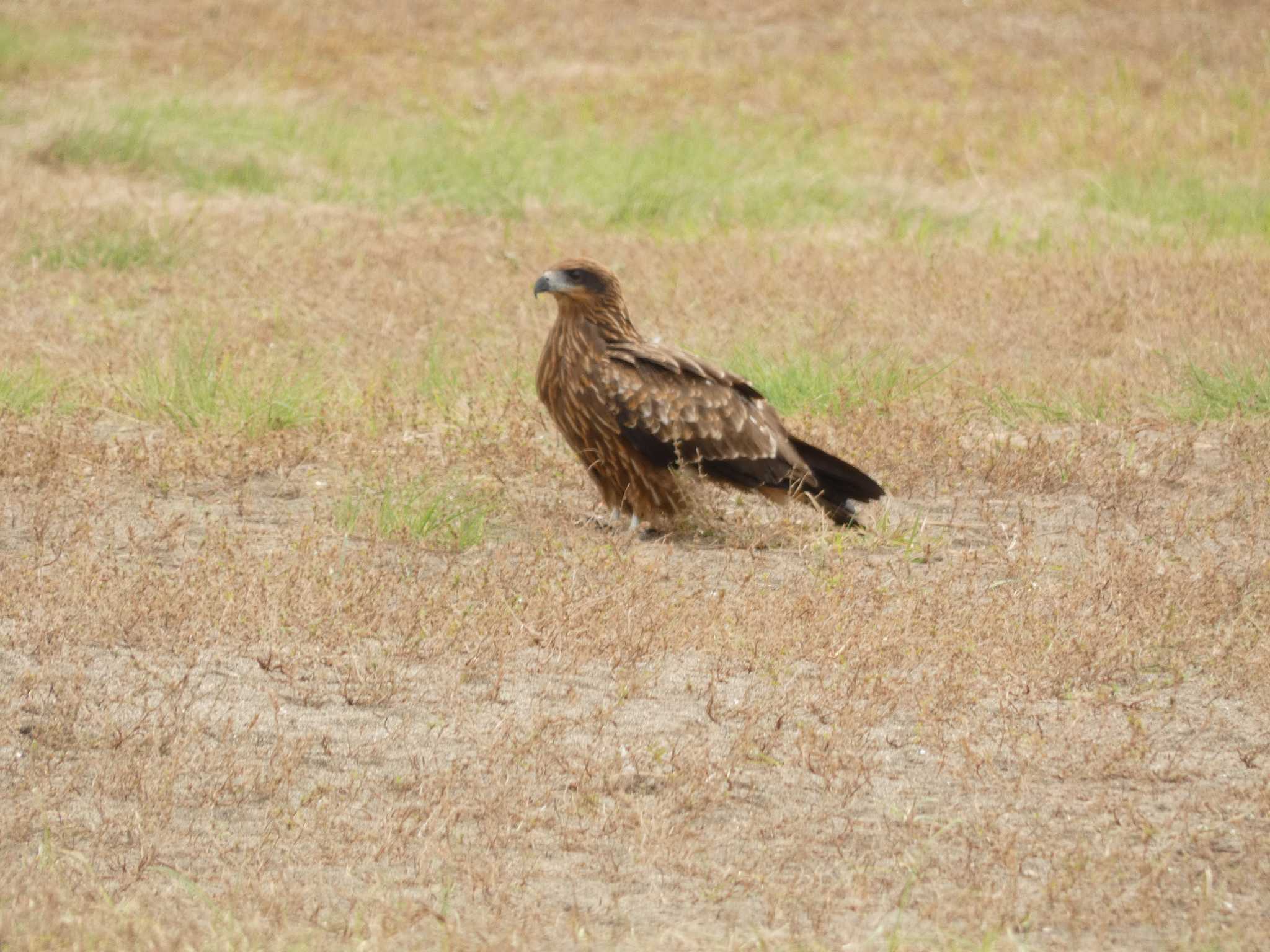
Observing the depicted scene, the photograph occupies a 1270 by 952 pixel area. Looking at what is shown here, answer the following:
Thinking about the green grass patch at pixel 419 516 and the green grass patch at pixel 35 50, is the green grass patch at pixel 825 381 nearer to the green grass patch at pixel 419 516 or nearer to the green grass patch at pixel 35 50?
the green grass patch at pixel 419 516

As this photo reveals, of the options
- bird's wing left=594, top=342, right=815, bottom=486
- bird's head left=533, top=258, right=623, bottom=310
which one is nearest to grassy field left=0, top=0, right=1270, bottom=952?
bird's wing left=594, top=342, right=815, bottom=486

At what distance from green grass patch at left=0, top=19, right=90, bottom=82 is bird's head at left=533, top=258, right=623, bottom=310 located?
12.6 meters

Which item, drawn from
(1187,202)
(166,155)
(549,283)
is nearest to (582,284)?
Result: (549,283)

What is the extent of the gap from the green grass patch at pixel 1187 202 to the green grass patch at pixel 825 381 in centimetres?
498

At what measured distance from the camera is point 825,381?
806cm

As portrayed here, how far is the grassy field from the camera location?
3795 mm

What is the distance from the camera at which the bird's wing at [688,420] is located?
639cm

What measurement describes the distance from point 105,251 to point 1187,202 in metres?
8.42

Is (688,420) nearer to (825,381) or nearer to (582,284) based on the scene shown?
(582,284)

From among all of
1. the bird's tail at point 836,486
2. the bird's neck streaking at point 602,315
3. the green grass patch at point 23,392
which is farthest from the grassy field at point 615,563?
the bird's neck streaking at point 602,315

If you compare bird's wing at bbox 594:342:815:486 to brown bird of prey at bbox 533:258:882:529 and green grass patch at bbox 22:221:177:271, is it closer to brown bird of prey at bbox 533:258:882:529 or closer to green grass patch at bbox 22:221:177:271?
brown bird of prey at bbox 533:258:882:529

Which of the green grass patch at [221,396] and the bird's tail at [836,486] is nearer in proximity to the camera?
the bird's tail at [836,486]

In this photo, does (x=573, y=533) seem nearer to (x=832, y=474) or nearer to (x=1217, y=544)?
(x=832, y=474)

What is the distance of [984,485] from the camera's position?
722 cm
